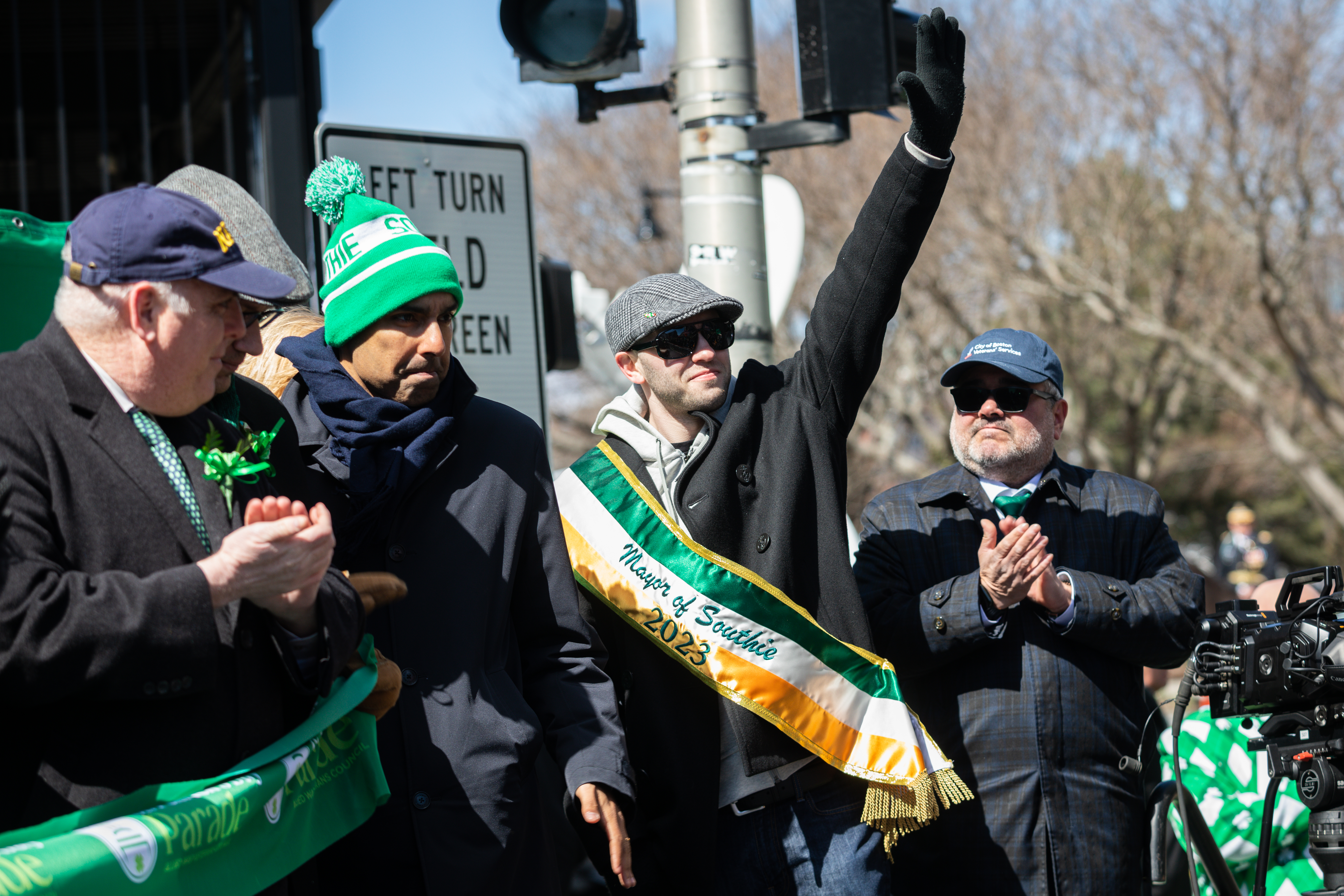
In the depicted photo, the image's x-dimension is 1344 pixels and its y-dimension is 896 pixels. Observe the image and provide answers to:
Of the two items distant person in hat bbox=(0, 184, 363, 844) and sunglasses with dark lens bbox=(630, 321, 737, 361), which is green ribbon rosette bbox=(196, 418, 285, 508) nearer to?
distant person in hat bbox=(0, 184, 363, 844)

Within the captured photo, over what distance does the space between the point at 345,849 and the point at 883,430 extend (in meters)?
17.9

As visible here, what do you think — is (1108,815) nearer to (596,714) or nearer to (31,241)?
(596,714)

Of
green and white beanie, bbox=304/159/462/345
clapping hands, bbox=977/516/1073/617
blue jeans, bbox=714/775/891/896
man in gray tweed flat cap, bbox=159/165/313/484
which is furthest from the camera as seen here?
clapping hands, bbox=977/516/1073/617

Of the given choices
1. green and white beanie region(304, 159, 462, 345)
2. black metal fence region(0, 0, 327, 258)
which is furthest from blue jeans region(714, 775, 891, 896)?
black metal fence region(0, 0, 327, 258)


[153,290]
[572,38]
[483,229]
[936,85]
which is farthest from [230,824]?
[572,38]

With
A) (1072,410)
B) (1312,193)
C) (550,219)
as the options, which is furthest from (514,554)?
(550,219)

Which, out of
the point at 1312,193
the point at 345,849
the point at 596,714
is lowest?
the point at 345,849

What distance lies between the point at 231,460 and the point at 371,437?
520 mm

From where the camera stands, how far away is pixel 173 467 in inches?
84.7

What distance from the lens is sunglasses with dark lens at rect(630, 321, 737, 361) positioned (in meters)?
3.21

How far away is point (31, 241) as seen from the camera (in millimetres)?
2756

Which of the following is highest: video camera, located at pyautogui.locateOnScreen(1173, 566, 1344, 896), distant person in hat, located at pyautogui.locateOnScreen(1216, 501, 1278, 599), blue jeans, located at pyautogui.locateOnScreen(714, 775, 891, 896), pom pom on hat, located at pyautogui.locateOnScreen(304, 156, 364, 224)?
pom pom on hat, located at pyautogui.locateOnScreen(304, 156, 364, 224)

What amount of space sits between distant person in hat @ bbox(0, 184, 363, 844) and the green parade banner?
0.06 meters

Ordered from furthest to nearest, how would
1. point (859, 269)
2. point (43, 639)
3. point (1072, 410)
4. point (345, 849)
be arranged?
point (1072, 410) < point (859, 269) < point (345, 849) < point (43, 639)
